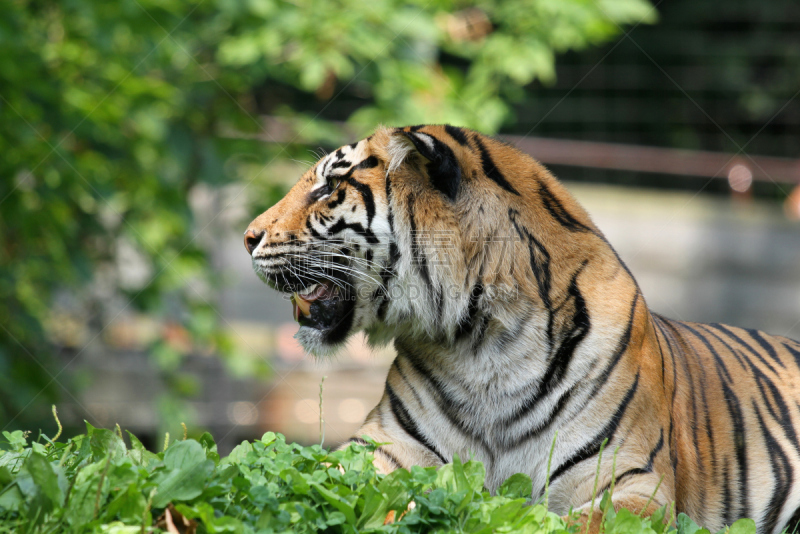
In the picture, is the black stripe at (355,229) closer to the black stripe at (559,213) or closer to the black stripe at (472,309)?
the black stripe at (472,309)

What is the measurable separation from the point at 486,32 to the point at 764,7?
485 centimetres

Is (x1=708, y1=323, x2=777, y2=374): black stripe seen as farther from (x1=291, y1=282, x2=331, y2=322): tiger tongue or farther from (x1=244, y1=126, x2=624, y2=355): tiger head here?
(x1=291, y1=282, x2=331, y2=322): tiger tongue

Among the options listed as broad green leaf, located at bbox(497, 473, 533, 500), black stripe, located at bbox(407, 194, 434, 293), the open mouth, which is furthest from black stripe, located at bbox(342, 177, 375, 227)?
broad green leaf, located at bbox(497, 473, 533, 500)

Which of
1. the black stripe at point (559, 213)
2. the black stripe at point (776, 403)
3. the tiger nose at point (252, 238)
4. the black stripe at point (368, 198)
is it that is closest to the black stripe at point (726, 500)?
the black stripe at point (776, 403)

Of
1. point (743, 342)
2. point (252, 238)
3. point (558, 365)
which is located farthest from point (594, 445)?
point (252, 238)

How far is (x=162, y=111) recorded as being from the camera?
493 centimetres

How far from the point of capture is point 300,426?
291 inches

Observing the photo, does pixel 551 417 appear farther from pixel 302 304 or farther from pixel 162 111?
pixel 162 111

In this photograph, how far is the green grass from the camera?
1531mm

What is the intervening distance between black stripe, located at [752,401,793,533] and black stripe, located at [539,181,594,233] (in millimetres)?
992

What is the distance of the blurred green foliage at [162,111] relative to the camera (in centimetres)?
438

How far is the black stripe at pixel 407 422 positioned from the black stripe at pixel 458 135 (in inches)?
34.0

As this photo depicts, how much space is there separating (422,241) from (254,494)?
1.04 metres

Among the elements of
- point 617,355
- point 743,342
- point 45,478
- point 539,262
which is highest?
point 539,262
